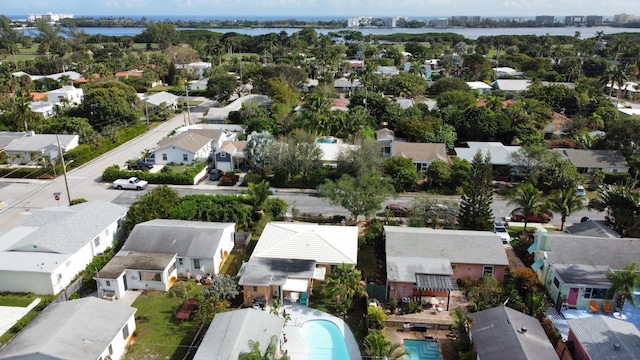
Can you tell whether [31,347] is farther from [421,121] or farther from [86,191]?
[421,121]

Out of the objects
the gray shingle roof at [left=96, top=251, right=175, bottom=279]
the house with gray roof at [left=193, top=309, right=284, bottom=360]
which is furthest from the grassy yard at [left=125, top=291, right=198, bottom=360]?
the house with gray roof at [left=193, top=309, right=284, bottom=360]

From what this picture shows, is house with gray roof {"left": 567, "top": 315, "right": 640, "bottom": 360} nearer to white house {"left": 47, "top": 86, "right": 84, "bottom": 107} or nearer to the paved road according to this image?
the paved road

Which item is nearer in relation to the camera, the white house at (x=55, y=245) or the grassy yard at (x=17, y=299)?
the grassy yard at (x=17, y=299)

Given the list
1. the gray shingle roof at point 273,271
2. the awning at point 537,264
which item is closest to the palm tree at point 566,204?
the awning at point 537,264

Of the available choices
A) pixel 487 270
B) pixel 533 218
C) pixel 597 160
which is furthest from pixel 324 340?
pixel 597 160

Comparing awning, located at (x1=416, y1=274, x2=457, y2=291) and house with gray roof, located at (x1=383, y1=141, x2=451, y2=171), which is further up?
house with gray roof, located at (x1=383, y1=141, x2=451, y2=171)

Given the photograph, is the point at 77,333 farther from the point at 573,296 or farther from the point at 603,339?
the point at 573,296

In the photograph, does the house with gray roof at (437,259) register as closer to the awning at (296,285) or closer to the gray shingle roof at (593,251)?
the gray shingle roof at (593,251)

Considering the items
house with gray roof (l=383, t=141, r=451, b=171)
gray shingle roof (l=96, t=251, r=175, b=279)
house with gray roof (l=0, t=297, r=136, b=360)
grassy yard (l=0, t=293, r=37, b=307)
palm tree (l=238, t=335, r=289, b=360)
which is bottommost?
grassy yard (l=0, t=293, r=37, b=307)

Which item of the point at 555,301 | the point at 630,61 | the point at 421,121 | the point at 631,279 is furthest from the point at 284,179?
the point at 630,61
